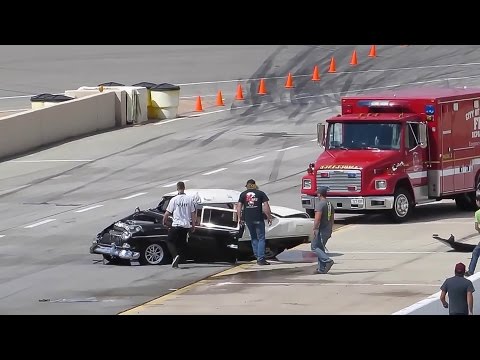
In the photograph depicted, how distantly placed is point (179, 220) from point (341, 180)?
4905mm

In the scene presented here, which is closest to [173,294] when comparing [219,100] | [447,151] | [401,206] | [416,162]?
[401,206]

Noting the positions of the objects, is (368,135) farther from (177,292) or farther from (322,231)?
(177,292)

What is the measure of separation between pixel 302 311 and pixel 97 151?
18.9m

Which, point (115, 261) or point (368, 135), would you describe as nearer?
point (115, 261)

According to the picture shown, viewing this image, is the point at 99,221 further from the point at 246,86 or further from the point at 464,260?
the point at 246,86

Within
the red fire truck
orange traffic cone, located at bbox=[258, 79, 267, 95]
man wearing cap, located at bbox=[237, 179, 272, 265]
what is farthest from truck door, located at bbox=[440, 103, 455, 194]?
orange traffic cone, located at bbox=[258, 79, 267, 95]

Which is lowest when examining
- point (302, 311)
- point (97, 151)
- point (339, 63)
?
point (302, 311)

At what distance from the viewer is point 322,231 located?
2106cm

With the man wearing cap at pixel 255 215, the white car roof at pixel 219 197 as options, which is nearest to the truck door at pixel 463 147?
the white car roof at pixel 219 197

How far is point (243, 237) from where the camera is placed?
73.6 feet

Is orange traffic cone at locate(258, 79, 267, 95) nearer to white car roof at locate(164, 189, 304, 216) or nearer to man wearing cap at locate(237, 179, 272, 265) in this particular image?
white car roof at locate(164, 189, 304, 216)

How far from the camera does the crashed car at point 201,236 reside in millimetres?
22125
